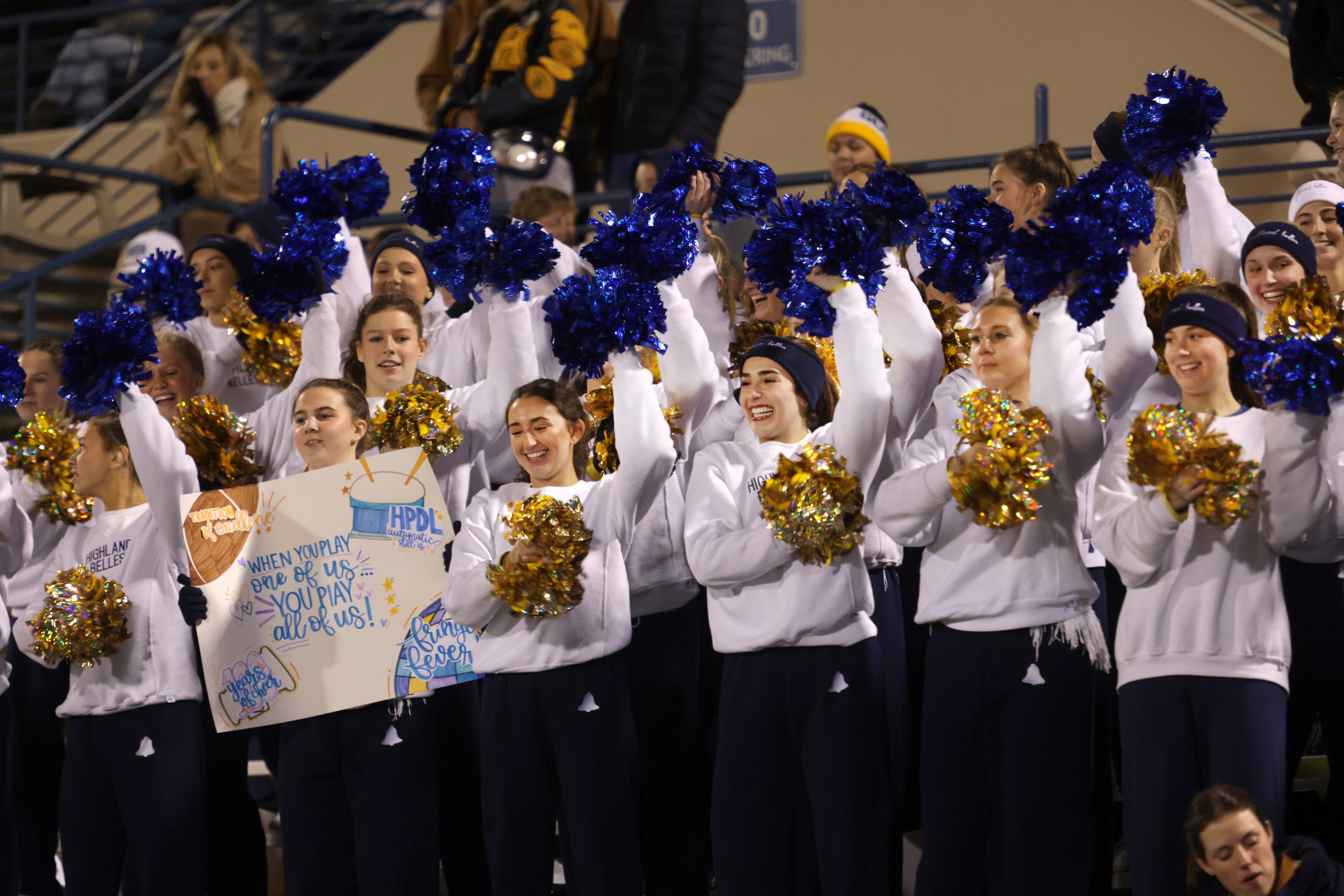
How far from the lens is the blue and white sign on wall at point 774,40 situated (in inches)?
376

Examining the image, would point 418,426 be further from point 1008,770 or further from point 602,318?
point 1008,770

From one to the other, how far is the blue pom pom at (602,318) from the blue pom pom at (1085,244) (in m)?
0.95

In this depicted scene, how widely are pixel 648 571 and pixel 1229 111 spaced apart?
17.2ft

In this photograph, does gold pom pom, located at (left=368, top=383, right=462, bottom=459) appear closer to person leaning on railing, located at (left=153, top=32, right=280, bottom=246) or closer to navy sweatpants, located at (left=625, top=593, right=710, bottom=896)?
navy sweatpants, located at (left=625, top=593, right=710, bottom=896)

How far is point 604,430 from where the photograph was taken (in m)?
4.68

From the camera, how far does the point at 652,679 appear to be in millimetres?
4500

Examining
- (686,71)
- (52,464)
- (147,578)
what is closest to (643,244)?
(147,578)

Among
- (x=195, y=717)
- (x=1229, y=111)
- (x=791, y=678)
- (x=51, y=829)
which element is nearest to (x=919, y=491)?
(x=791, y=678)

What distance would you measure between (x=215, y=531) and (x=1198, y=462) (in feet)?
9.37

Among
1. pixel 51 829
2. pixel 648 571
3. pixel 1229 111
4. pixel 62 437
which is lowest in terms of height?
pixel 51 829

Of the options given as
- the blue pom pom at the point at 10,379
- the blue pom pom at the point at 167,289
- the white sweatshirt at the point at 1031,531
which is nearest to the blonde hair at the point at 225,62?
the blue pom pom at the point at 167,289

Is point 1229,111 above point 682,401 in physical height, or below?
above

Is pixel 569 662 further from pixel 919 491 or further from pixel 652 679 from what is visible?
pixel 919 491

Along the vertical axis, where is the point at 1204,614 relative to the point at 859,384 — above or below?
below
